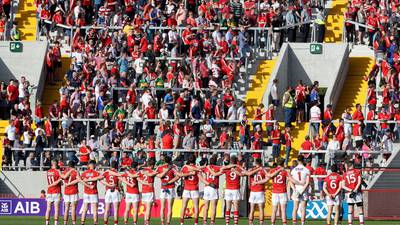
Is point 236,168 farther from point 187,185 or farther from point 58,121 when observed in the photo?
point 58,121

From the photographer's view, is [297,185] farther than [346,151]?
No

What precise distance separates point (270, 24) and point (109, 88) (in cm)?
711

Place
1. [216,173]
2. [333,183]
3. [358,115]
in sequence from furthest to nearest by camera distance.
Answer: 1. [358,115]
2. [216,173]
3. [333,183]

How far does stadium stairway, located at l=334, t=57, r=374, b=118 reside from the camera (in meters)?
66.2

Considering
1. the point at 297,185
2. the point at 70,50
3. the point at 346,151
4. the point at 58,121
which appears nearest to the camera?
the point at 297,185

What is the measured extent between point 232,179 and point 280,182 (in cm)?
153

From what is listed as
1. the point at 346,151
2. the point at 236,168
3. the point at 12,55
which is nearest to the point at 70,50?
the point at 12,55

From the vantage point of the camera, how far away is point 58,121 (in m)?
64.0

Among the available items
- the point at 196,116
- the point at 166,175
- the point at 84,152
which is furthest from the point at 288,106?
the point at 166,175

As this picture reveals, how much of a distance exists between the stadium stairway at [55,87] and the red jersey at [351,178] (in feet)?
60.0

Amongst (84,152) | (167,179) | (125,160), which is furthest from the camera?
(84,152)

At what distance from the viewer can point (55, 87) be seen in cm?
6762

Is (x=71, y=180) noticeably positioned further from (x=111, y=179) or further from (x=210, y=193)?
(x=210, y=193)

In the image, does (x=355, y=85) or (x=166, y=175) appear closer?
(x=166, y=175)
